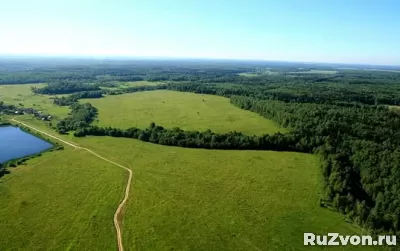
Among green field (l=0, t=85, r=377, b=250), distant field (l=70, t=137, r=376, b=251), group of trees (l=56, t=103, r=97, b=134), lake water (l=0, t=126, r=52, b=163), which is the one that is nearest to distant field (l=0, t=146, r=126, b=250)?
green field (l=0, t=85, r=377, b=250)

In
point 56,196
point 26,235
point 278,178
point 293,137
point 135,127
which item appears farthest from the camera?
point 135,127

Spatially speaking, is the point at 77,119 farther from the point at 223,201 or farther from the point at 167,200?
the point at 223,201

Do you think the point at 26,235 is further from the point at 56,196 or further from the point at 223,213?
the point at 223,213

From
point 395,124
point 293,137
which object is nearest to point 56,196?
point 293,137

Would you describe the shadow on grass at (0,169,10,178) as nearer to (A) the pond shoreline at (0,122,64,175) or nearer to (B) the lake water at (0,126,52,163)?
(A) the pond shoreline at (0,122,64,175)

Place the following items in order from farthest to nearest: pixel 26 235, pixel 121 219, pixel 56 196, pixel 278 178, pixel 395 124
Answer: pixel 395 124, pixel 278 178, pixel 56 196, pixel 121 219, pixel 26 235

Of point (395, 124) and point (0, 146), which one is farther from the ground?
point (395, 124)

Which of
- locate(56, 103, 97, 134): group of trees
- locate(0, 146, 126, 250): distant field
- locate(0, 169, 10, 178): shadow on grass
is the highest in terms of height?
locate(56, 103, 97, 134): group of trees
